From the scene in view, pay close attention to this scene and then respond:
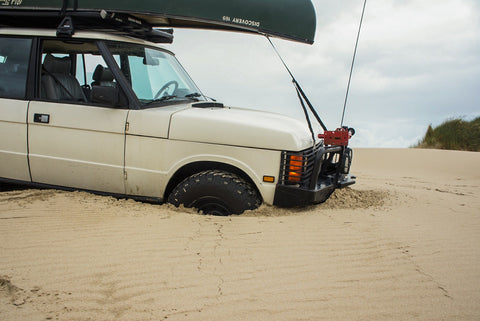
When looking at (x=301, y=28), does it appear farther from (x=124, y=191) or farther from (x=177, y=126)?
(x=124, y=191)

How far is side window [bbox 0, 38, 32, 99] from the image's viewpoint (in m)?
4.78

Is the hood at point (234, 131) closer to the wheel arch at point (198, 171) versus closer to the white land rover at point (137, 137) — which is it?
the white land rover at point (137, 137)

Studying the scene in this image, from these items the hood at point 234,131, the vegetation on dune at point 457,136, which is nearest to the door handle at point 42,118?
the hood at point 234,131

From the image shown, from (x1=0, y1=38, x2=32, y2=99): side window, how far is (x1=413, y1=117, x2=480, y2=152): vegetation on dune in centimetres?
1561

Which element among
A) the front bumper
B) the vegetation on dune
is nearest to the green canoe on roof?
the front bumper

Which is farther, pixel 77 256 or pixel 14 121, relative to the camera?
pixel 14 121

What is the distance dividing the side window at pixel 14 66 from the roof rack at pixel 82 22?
0.29 metres

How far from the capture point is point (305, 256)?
3.36 meters

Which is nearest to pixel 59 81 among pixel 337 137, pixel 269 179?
pixel 269 179

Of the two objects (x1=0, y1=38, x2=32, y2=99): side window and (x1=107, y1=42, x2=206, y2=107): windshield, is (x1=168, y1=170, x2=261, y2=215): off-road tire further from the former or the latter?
(x1=0, y1=38, x2=32, y2=99): side window

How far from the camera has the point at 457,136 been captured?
1617 cm

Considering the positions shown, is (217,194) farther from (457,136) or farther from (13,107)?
(457,136)

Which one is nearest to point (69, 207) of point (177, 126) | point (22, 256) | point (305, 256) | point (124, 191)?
point (124, 191)

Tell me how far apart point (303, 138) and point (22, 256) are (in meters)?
2.74
